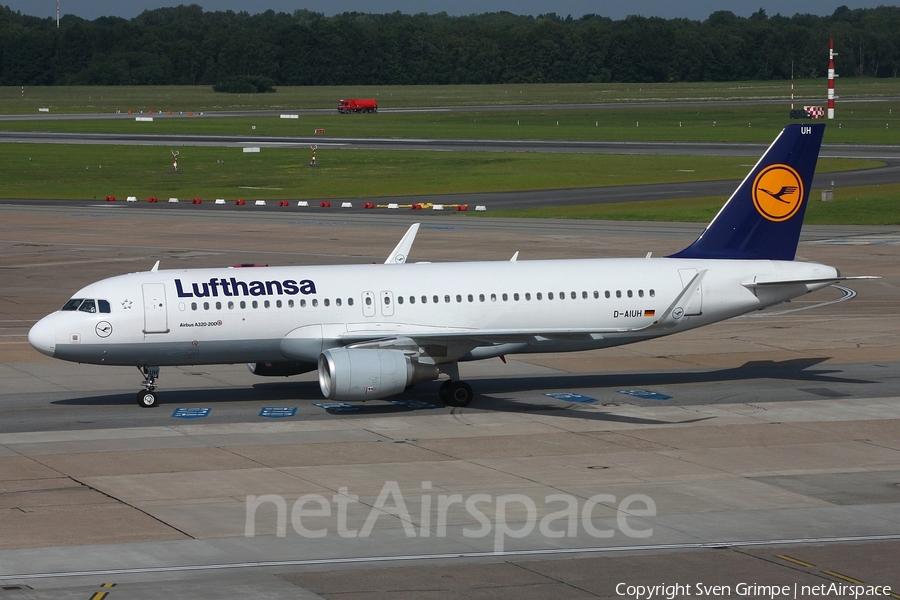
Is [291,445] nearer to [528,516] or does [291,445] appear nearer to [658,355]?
[528,516]

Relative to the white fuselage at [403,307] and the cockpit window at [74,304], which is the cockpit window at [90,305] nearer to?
the cockpit window at [74,304]

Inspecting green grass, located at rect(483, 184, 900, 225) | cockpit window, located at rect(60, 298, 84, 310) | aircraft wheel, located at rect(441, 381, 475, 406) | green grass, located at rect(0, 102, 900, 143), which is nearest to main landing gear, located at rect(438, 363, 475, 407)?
aircraft wheel, located at rect(441, 381, 475, 406)

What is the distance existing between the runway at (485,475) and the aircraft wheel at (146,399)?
88 centimetres

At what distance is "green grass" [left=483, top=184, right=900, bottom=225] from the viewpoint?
3147 inches

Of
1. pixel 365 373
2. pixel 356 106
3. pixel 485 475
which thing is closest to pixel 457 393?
pixel 365 373

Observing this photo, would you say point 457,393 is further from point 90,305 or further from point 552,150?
point 552,150

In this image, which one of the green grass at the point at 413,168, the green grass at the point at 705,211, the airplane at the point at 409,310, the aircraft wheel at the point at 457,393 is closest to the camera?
the airplane at the point at 409,310

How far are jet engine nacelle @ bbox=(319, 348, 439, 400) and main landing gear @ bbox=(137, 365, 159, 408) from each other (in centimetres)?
534

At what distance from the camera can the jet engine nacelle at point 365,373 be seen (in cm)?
3266

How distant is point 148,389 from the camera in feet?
117

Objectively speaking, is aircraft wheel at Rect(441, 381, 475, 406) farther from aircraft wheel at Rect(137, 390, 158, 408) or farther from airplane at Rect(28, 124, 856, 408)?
aircraft wheel at Rect(137, 390, 158, 408)

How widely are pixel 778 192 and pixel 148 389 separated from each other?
67.0 feet

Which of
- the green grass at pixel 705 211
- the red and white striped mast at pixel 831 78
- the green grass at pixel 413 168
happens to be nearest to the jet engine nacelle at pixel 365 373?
the green grass at pixel 705 211

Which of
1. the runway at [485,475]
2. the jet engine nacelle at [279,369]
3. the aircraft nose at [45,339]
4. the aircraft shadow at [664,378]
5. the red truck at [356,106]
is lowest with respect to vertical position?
the aircraft shadow at [664,378]
